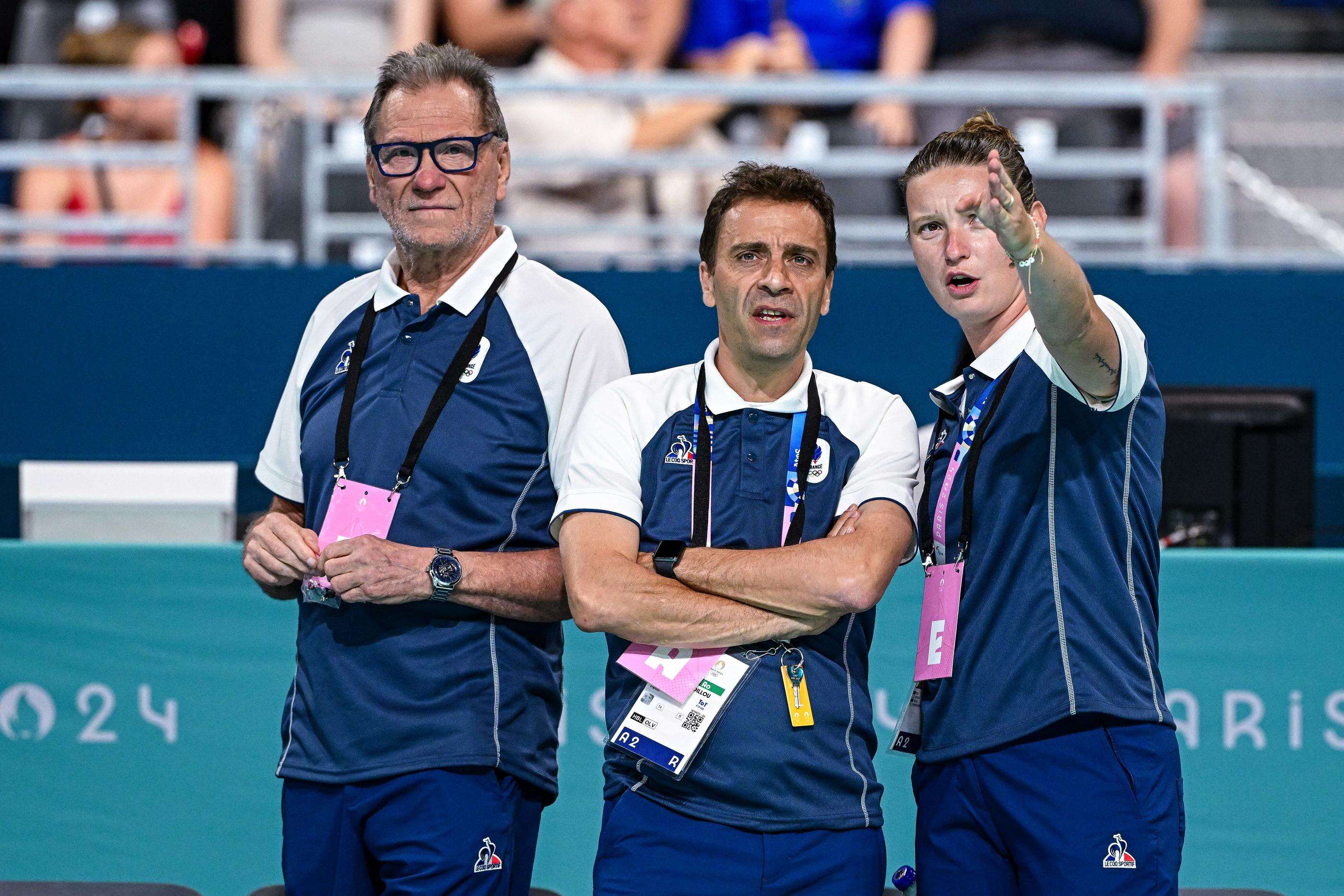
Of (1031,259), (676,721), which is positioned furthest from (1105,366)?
(676,721)

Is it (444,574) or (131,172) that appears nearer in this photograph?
(444,574)

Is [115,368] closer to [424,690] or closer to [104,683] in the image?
[104,683]

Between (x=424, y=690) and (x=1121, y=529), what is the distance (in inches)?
44.6

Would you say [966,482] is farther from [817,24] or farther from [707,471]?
[817,24]

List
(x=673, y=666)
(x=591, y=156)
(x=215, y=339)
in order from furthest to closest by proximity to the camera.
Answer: (x=591, y=156) → (x=215, y=339) → (x=673, y=666)

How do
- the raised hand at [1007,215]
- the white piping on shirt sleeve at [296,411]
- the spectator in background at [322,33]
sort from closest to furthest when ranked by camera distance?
the raised hand at [1007,215] → the white piping on shirt sleeve at [296,411] → the spectator in background at [322,33]

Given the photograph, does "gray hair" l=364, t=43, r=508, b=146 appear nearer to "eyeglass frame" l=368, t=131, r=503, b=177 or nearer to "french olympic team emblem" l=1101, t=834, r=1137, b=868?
"eyeglass frame" l=368, t=131, r=503, b=177

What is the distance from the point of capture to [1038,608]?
2395 millimetres

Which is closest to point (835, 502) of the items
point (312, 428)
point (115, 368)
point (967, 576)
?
point (967, 576)

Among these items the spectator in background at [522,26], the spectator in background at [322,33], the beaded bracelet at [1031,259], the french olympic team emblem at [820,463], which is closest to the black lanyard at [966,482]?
the french olympic team emblem at [820,463]

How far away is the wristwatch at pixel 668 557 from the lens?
2.40 m

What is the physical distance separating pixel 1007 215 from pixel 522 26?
5021mm

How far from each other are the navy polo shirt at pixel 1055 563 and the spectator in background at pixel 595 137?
393cm

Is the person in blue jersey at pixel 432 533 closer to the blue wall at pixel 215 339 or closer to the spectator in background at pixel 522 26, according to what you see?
the blue wall at pixel 215 339
